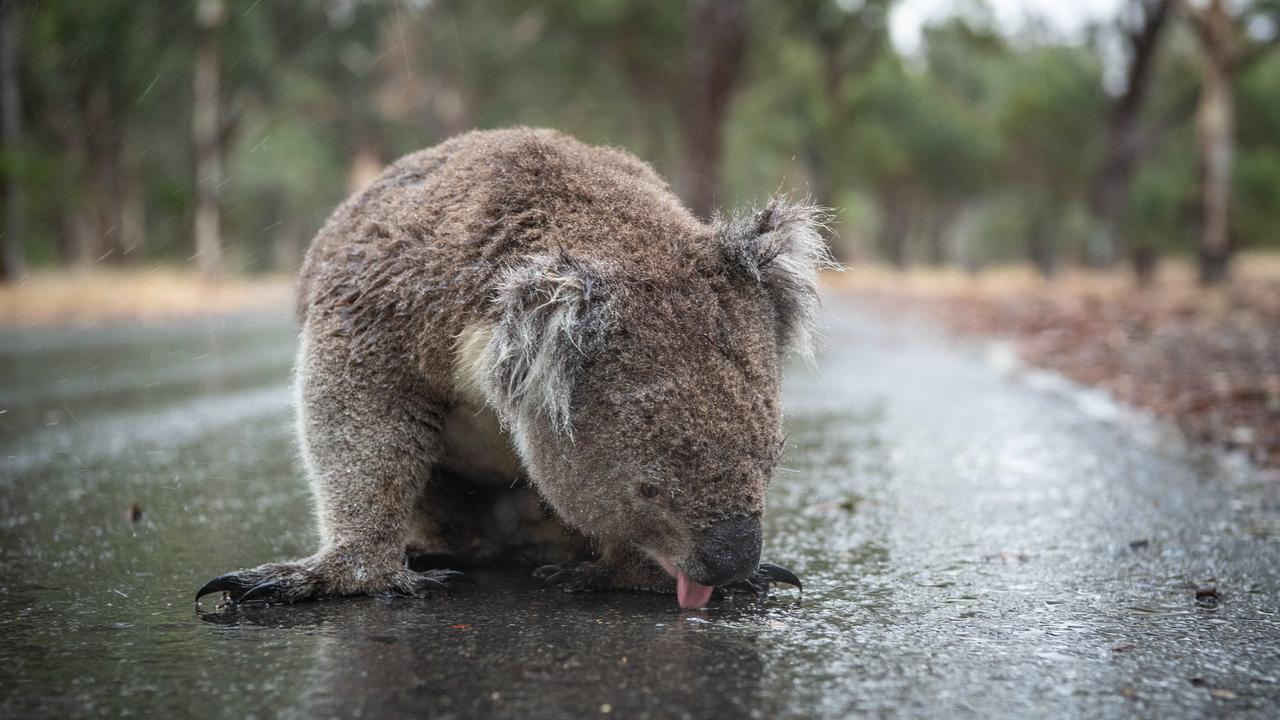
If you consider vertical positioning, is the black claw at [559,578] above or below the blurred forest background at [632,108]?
below

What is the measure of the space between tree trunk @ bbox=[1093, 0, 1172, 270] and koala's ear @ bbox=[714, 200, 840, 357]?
67.7ft

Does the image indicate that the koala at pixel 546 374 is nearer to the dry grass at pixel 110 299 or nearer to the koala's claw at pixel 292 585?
the koala's claw at pixel 292 585

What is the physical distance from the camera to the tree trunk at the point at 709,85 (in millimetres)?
18609

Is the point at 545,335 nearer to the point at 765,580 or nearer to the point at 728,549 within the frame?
the point at 728,549

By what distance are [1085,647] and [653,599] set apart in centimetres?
98

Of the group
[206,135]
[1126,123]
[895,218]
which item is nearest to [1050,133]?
[895,218]

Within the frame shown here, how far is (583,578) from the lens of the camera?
279cm

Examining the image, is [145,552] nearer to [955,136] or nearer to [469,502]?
[469,502]

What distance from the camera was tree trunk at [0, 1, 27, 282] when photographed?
15.4m

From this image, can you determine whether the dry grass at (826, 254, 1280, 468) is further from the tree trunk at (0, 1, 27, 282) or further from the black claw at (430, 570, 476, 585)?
the tree trunk at (0, 1, 27, 282)

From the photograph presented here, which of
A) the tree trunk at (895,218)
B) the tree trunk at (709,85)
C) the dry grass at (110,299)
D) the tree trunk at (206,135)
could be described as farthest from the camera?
the tree trunk at (895,218)

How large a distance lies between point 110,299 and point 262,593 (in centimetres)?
1459

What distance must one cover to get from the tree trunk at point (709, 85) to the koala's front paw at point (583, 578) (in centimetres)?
1535

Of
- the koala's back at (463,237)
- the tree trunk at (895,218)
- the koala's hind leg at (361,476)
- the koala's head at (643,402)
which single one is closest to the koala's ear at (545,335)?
the koala's head at (643,402)
